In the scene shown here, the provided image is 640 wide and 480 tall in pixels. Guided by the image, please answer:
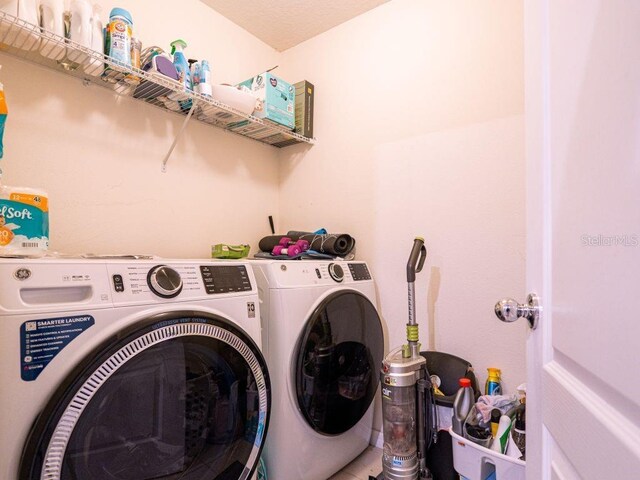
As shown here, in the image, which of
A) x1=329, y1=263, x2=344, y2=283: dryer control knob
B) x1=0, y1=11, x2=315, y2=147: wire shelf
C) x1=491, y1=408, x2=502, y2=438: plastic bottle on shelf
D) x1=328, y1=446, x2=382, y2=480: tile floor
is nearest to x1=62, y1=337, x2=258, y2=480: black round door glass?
x1=329, y1=263, x2=344, y2=283: dryer control knob

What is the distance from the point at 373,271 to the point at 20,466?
148cm

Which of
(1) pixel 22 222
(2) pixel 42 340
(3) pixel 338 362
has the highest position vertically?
(1) pixel 22 222

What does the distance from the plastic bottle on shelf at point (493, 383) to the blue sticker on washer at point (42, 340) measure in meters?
1.41

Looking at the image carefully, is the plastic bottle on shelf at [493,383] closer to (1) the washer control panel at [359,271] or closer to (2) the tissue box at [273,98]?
(1) the washer control panel at [359,271]

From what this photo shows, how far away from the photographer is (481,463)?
1148mm

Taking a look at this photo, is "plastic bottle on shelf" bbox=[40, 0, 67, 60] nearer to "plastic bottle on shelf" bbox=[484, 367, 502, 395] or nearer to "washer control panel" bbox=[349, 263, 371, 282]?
"washer control panel" bbox=[349, 263, 371, 282]

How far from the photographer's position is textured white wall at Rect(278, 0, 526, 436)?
4.90ft

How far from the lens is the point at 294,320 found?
1.28 metres

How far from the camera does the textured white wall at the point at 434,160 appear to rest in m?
1.49

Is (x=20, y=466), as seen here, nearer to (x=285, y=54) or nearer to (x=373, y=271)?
(x=373, y=271)

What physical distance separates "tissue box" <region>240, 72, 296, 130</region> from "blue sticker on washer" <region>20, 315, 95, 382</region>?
4.31 ft

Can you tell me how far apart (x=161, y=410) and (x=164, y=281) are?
1.10 ft

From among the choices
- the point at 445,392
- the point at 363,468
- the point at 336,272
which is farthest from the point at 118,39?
the point at 363,468

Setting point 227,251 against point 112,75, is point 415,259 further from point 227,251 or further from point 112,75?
point 112,75
